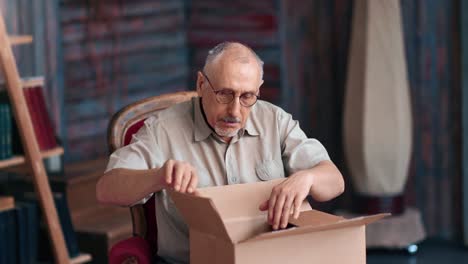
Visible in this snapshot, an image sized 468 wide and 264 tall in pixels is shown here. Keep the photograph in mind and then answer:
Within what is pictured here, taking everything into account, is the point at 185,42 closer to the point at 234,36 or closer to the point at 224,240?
the point at 234,36

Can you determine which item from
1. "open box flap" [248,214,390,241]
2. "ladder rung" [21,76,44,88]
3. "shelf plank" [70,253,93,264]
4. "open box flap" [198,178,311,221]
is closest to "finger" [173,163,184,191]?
"open box flap" [198,178,311,221]

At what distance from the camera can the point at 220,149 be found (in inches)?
104

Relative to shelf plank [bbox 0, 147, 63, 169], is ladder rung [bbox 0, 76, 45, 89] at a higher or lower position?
higher

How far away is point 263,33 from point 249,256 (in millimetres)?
3448

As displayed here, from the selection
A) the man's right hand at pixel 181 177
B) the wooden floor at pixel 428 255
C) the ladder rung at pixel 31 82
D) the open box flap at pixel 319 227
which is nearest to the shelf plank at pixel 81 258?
the ladder rung at pixel 31 82

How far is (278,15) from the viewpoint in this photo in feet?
17.4

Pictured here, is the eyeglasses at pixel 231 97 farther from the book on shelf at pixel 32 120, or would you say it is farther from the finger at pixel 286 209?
the book on shelf at pixel 32 120

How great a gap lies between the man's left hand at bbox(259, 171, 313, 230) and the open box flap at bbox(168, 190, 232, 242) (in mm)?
192

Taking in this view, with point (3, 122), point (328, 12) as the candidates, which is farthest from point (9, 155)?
point (328, 12)

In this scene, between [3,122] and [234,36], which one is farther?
[234,36]

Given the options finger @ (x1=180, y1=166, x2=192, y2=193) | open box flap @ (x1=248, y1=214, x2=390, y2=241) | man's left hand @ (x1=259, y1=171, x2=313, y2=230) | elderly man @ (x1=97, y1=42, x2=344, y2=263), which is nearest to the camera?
open box flap @ (x1=248, y1=214, x2=390, y2=241)

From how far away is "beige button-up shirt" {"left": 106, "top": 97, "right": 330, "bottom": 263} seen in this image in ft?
8.45

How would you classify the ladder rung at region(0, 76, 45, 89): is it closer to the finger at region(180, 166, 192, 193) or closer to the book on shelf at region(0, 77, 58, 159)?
the book on shelf at region(0, 77, 58, 159)

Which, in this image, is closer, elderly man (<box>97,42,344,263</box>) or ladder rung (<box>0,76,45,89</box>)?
elderly man (<box>97,42,344,263</box>)
